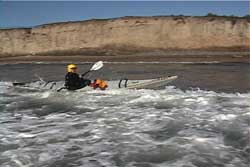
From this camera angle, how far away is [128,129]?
866 centimetres

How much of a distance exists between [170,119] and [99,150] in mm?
2809

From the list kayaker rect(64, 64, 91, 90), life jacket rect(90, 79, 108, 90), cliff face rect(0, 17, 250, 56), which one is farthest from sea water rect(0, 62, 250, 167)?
cliff face rect(0, 17, 250, 56)

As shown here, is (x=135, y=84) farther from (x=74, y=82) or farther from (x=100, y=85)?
(x=74, y=82)

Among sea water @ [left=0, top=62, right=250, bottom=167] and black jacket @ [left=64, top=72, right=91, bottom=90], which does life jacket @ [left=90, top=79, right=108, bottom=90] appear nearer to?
sea water @ [left=0, top=62, right=250, bottom=167]

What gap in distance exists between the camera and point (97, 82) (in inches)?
567

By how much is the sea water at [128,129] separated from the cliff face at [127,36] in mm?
31137

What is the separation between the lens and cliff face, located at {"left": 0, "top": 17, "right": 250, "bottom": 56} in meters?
44.1

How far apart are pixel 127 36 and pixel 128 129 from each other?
39.4 metres

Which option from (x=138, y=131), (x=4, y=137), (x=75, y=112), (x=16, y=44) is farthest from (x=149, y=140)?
(x=16, y=44)

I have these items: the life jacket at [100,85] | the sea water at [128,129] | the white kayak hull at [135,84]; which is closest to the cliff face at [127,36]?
the white kayak hull at [135,84]

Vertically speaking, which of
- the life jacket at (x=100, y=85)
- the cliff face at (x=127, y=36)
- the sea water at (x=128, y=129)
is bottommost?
the sea water at (x=128, y=129)

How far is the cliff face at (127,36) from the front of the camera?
44.1 m

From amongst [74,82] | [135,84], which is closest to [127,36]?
[74,82]

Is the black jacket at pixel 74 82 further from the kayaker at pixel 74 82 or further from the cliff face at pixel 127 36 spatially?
the cliff face at pixel 127 36
